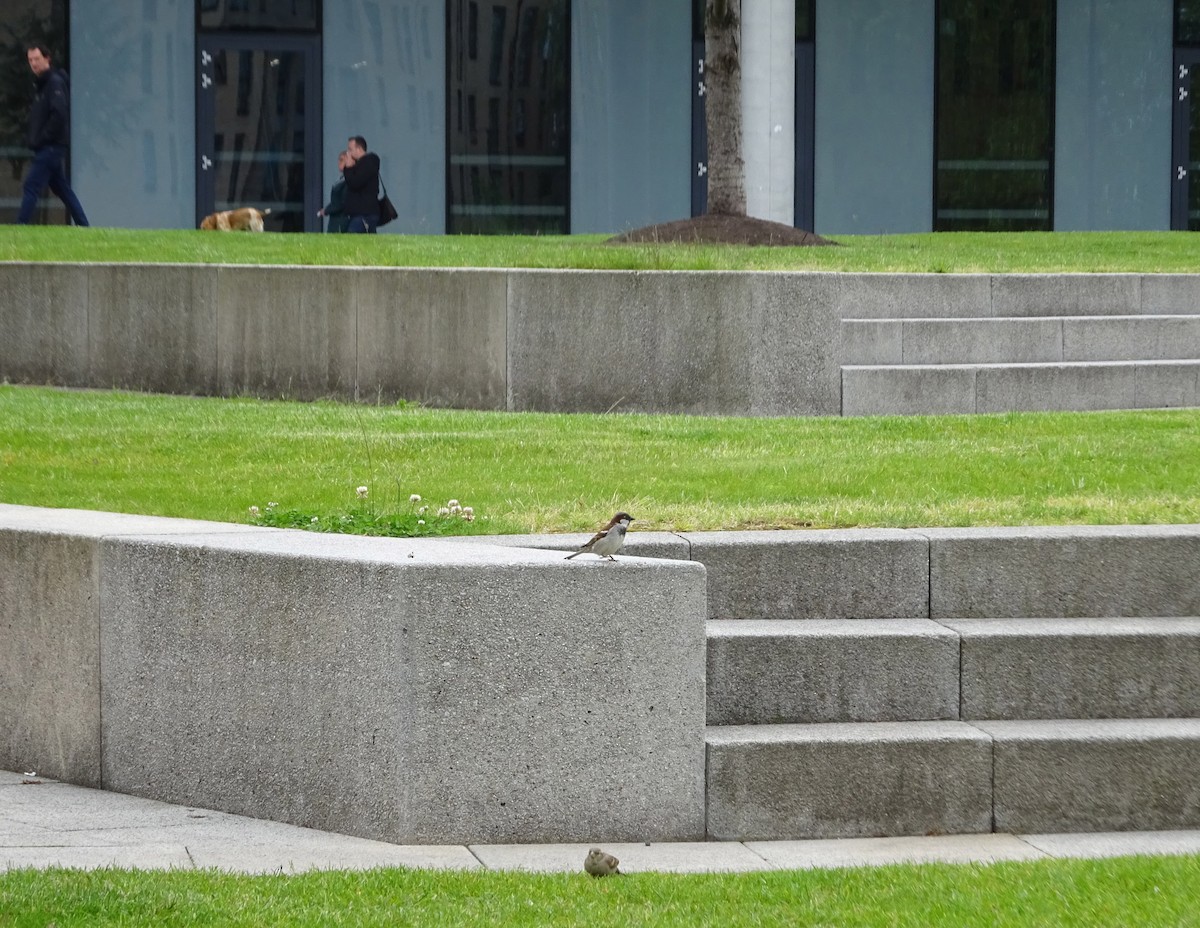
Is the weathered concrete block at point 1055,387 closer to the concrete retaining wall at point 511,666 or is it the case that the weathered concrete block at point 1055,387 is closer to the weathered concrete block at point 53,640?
the concrete retaining wall at point 511,666

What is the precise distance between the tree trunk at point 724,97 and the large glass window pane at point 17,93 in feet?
37.7

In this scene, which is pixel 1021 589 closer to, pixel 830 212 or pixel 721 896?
pixel 721 896

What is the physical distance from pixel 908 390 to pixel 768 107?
10554mm

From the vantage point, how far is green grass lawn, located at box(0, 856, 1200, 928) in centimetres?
449

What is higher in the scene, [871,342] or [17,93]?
[17,93]

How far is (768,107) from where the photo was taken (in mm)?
21531

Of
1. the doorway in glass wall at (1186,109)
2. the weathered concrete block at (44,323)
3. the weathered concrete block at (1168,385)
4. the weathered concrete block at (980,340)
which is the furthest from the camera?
the doorway in glass wall at (1186,109)

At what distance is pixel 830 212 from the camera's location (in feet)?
85.2

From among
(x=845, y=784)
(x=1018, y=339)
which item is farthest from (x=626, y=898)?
(x=1018, y=339)

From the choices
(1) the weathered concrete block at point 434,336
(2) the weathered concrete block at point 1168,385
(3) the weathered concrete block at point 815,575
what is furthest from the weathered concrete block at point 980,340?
(3) the weathered concrete block at point 815,575

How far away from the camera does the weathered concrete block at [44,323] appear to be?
1304 centimetres

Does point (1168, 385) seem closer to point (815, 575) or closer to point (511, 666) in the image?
point (815, 575)

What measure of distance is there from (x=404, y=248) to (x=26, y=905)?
35.0 ft

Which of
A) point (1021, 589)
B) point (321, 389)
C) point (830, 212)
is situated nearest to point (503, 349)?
point (321, 389)
